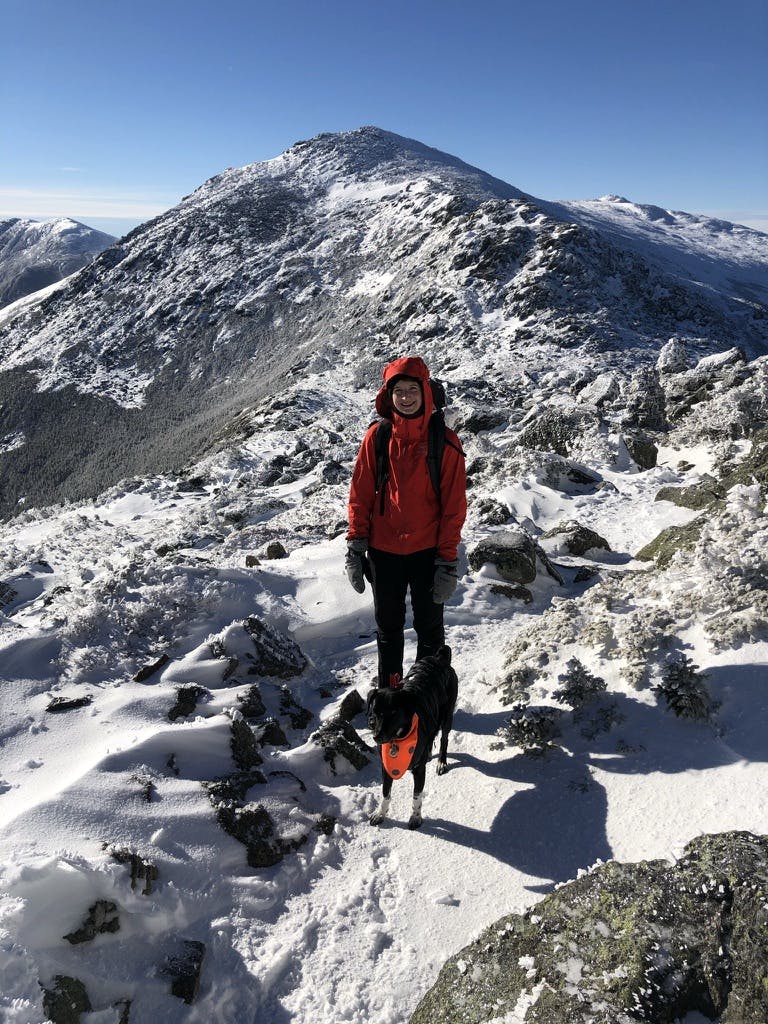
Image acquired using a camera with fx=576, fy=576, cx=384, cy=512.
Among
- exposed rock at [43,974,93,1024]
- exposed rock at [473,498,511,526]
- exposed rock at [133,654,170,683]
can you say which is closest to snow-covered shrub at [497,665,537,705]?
exposed rock at [133,654,170,683]

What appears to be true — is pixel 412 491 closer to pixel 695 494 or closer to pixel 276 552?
pixel 276 552

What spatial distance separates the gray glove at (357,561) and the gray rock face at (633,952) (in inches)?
102

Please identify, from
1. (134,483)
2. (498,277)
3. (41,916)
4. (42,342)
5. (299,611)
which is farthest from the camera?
(42,342)

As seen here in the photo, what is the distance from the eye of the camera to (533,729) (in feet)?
15.6

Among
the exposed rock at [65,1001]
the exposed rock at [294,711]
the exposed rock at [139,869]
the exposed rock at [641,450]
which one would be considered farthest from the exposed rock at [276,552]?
the exposed rock at [641,450]

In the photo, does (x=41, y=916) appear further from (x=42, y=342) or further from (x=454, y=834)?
(x=42, y=342)

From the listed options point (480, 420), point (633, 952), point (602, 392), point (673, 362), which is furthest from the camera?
point (480, 420)

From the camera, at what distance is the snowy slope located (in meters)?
3.16

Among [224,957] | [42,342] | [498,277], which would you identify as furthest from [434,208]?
[224,957]

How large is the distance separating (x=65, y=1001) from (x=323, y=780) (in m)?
2.29

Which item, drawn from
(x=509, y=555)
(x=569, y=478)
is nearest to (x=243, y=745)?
(x=509, y=555)

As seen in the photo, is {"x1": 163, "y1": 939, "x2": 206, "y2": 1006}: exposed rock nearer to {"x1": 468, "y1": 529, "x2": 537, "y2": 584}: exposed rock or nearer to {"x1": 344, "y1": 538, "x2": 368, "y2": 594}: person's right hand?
{"x1": 344, "y1": 538, "x2": 368, "y2": 594}: person's right hand

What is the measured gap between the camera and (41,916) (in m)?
2.97

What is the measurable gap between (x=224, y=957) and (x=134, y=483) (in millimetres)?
26760
